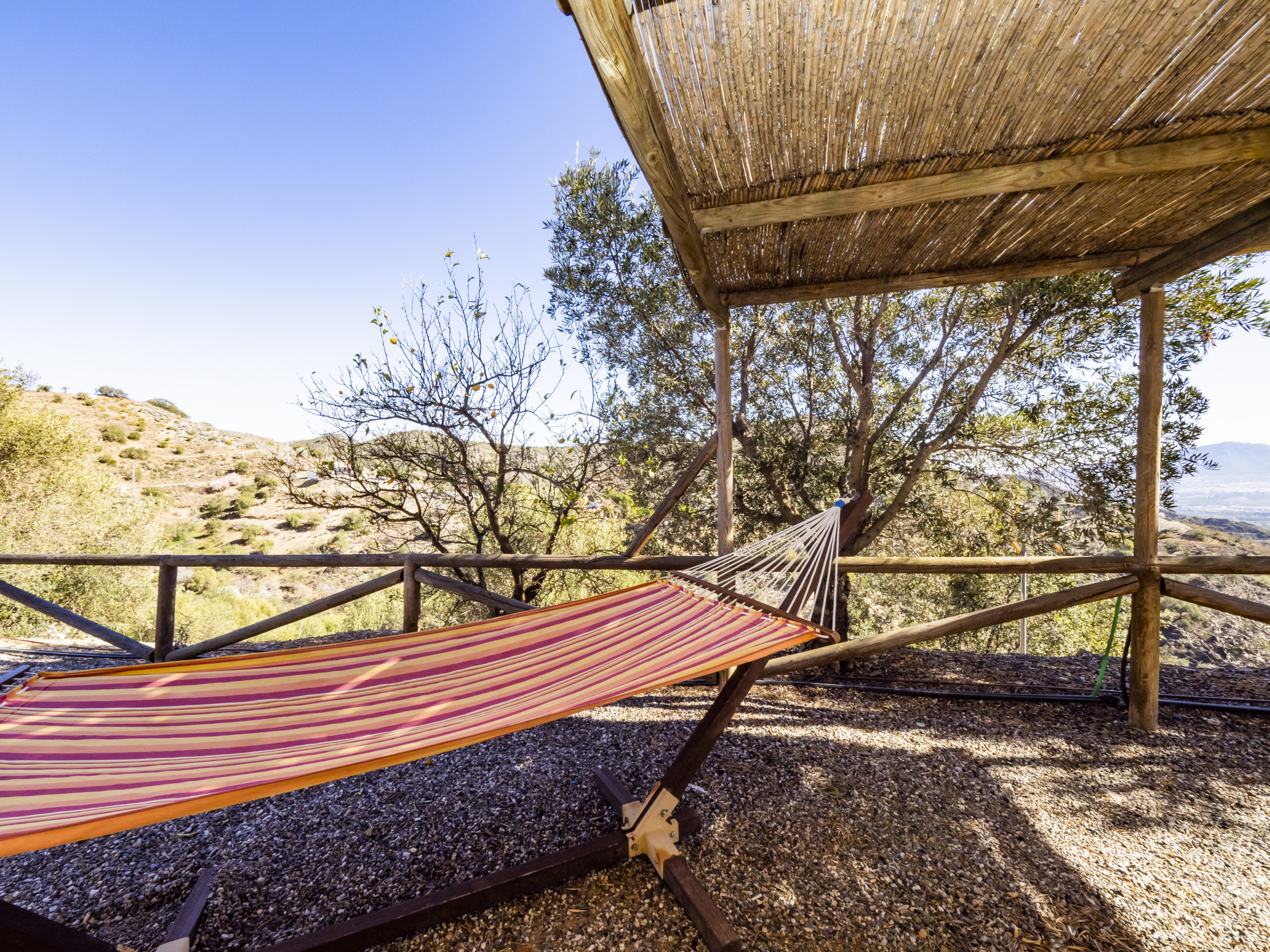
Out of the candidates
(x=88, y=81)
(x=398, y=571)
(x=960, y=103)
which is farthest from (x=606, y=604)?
(x=88, y=81)

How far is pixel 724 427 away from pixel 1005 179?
1288 millimetres

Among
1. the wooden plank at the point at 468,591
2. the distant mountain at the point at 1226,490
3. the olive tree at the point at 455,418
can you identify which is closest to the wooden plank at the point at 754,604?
the wooden plank at the point at 468,591

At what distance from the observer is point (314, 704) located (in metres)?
1.32

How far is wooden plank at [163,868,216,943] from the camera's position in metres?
1.20

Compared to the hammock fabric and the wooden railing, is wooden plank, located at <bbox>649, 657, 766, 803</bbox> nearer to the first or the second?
the hammock fabric

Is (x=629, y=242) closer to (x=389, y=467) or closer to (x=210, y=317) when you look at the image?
(x=389, y=467)

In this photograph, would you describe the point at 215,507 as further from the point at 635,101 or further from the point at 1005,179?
the point at 1005,179

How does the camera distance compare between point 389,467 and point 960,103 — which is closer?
point 960,103

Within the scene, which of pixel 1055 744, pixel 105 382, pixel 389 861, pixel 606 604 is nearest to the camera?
pixel 389 861

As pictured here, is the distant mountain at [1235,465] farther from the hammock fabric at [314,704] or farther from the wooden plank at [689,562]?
the hammock fabric at [314,704]

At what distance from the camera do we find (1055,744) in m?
2.09

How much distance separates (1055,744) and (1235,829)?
1.78 feet

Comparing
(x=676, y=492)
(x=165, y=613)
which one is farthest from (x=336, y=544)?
(x=676, y=492)

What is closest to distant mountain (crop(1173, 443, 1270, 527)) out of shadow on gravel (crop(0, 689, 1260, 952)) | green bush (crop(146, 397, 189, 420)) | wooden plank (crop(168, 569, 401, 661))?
shadow on gravel (crop(0, 689, 1260, 952))
